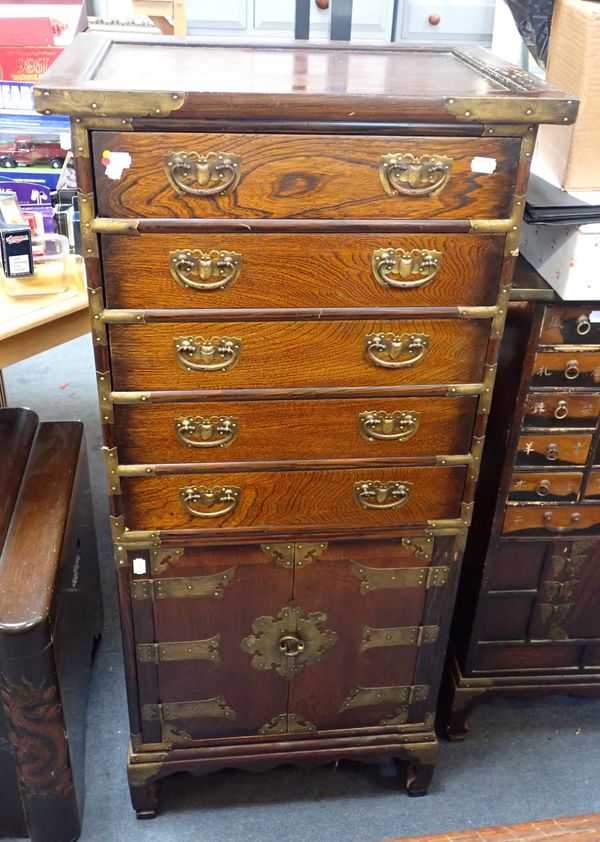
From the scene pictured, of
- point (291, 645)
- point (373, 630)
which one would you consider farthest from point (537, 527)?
point (291, 645)

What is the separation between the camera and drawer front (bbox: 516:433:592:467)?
1.48 meters

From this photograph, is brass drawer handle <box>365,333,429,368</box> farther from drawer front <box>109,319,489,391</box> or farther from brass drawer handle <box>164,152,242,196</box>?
brass drawer handle <box>164,152,242,196</box>

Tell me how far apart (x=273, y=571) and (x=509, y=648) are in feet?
2.02

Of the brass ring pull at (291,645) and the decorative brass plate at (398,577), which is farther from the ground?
the decorative brass plate at (398,577)

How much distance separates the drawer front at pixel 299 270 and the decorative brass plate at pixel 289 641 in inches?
23.7

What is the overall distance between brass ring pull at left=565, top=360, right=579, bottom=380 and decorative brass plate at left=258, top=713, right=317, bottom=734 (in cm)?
82

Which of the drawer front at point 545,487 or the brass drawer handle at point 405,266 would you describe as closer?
the brass drawer handle at point 405,266

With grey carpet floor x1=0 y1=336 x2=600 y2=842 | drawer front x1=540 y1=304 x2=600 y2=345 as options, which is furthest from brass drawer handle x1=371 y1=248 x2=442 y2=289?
grey carpet floor x1=0 y1=336 x2=600 y2=842

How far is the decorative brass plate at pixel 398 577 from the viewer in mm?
1440

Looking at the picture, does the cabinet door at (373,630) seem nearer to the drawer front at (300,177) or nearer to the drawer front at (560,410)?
the drawer front at (560,410)

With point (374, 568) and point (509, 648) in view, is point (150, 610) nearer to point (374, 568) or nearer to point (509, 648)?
point (374, 568)

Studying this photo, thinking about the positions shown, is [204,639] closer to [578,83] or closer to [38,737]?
[38,737]

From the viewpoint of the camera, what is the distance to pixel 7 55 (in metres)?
2.13

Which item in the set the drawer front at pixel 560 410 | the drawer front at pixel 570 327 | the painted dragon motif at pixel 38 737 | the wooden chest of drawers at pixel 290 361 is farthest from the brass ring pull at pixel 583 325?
the painted dragon motif at pixel 38 737
